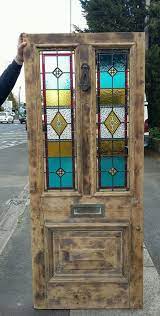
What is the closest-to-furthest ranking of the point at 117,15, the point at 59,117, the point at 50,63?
1. the point at 50,63
2. the point at 59,117
3. the point at 117,15

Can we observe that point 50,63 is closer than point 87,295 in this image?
Yes

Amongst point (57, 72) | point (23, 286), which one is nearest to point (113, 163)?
point (57, 72)

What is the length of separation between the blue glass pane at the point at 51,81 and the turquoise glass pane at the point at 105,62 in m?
0.37

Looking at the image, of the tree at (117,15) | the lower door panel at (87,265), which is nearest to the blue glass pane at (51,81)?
the lower door panel at (87,265)

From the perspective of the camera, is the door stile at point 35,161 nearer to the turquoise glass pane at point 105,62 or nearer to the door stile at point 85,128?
the door stile at point 85,128

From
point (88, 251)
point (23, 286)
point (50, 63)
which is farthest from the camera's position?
point (23, 286)

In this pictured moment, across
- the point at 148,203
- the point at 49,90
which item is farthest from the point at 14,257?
the point at 148,203

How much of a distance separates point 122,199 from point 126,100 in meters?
0.79

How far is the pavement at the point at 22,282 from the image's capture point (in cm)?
340

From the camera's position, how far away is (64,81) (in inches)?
122

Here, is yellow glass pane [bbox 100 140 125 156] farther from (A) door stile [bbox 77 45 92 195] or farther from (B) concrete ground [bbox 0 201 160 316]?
(B) concrete ground [bbox 0 201 160 316]

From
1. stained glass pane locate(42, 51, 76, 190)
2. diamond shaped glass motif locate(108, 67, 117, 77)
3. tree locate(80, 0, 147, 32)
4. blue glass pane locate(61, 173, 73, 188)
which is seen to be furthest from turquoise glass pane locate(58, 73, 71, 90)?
tree locate(80, 0, 147, 32)

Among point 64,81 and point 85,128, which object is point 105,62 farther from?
point 85,128

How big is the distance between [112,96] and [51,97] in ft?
1.56
